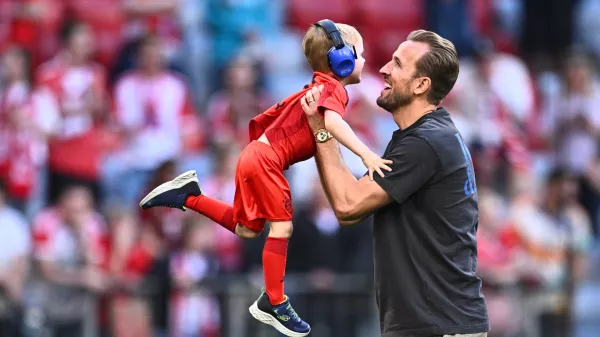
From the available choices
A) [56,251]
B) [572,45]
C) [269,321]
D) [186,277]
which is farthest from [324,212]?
[269,321]

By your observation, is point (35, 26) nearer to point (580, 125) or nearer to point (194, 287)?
point (194, 287)

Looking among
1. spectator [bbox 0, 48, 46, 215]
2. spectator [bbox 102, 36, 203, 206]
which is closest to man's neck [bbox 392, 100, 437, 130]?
spectator [bbox 102, 36, 203, 206]

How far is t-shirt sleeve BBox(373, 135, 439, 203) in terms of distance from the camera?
4438 millimetres

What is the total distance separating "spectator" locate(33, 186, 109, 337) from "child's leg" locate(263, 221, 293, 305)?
433cm

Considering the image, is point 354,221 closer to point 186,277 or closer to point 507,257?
point 186,277

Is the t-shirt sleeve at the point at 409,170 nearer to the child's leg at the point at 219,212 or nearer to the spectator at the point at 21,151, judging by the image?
the child's leg at the point at 219,212

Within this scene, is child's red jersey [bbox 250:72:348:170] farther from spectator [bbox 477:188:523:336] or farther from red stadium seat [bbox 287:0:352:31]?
red stadium seat [bbox 287:0:352:31]

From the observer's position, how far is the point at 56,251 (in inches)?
350

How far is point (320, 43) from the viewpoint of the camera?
4680 millimetres

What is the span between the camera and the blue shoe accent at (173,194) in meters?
4.93

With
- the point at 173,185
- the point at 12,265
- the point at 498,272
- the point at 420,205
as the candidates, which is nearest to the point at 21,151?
the point at 12,265

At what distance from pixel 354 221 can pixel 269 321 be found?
58 cm

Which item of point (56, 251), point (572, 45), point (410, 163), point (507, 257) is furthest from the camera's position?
point (572, 45)

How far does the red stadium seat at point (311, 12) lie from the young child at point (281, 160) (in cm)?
586
